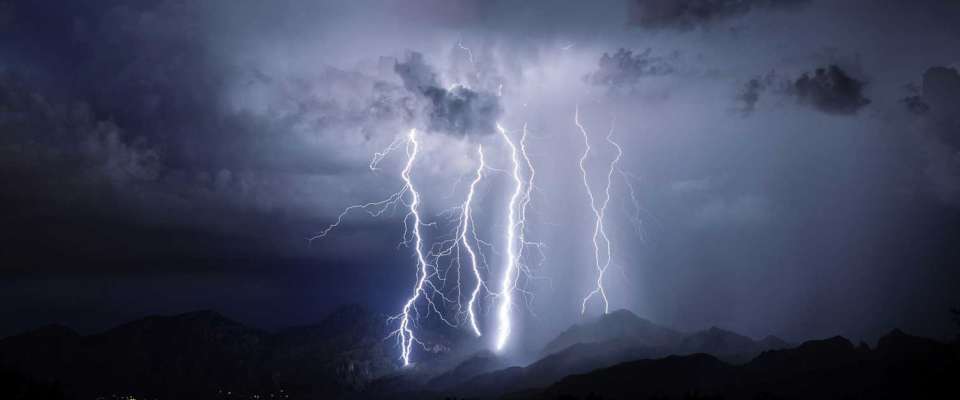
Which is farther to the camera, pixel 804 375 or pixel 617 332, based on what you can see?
pixel 617 332

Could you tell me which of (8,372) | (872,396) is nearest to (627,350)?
(872,396)

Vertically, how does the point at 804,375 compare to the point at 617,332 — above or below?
below

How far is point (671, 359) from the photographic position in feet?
326

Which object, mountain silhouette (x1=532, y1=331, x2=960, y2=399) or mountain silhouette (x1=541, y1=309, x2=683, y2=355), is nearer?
mountain silhouette (x1=532, y1=331, x2=960, y2=399)

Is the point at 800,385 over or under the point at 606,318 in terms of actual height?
under

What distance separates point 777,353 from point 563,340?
95.0 metres

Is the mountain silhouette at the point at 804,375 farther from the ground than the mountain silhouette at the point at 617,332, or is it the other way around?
the mountain silhouette at the point at 617,332

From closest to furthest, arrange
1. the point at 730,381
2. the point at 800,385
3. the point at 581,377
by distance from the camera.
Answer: the point at 800,385 → the point at 730,381 → the point at 581,377

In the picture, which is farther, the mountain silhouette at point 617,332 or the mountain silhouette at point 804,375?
the mountain silhouette at point 617,332

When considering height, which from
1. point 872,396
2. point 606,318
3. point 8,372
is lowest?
point 872,396

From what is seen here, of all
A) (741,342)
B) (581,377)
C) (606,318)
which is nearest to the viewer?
(581,377)

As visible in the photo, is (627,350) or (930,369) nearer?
(930,369)

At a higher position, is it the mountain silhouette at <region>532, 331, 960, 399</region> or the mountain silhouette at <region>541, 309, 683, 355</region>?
the mountain silhouette at <region>541, 309, 683, 355</region>

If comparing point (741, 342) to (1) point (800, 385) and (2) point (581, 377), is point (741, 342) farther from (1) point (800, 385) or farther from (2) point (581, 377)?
(1) point (800, 385)
